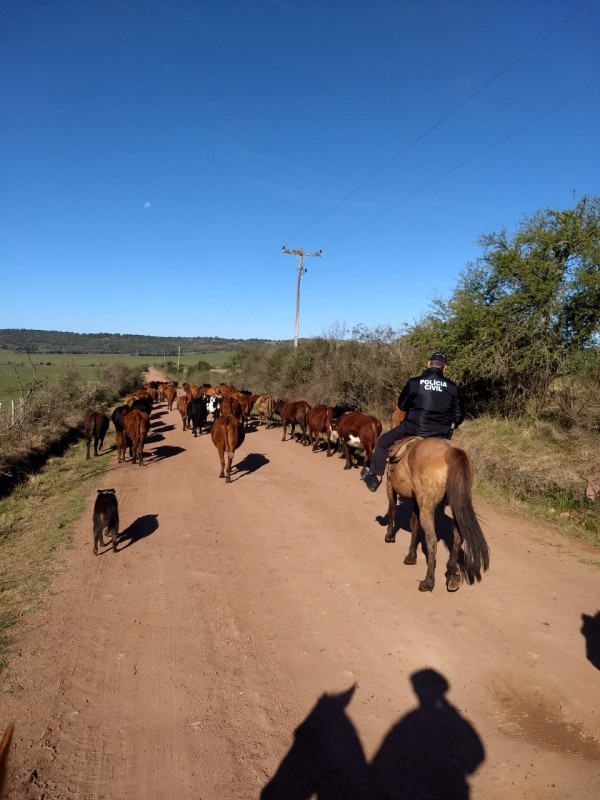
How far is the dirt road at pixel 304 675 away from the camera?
316 cm

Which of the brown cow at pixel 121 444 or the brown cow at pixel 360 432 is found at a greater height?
the brown cow at pixel 360 432

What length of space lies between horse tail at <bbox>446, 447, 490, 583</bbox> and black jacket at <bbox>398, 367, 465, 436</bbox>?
1012 millimetres

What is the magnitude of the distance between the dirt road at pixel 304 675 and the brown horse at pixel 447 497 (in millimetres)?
308

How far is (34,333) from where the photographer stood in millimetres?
140500

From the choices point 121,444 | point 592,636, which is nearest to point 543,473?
point 592,636

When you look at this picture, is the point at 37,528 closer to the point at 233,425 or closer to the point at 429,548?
the point at 233,425

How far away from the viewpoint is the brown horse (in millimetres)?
5340

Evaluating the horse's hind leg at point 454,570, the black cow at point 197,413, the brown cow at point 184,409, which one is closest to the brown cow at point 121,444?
the black cow at point 197,413

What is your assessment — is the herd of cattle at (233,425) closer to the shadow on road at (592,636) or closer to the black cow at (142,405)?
the black cow at (142,405)

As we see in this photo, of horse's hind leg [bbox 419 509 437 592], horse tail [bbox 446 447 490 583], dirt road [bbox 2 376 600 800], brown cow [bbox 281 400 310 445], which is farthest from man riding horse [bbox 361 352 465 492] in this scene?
brown cow [bbox 281 400 310 445]

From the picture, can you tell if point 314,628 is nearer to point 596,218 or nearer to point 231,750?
point 231,750

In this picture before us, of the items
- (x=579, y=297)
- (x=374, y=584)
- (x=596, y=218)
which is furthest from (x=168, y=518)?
(x=596, y=218)

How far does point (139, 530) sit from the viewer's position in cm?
797

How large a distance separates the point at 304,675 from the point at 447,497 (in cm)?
254
